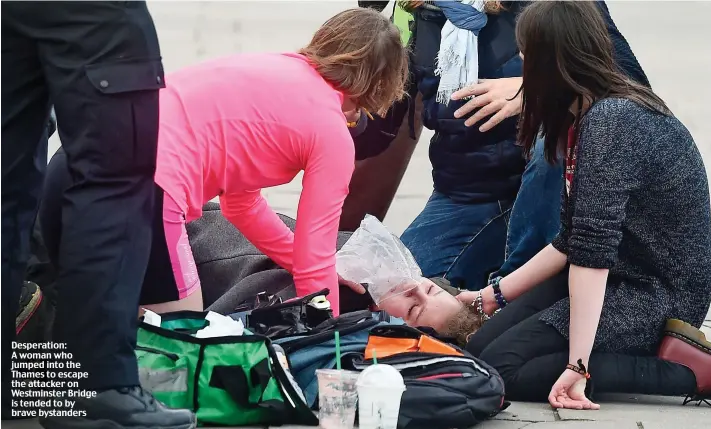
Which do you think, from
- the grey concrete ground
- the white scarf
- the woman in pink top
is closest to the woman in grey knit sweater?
the woman in pink top

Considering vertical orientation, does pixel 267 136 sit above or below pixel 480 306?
above

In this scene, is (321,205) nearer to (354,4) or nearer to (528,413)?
(528,413)

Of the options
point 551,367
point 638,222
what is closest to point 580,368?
point 551,367

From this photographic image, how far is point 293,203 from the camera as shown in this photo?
622 cm

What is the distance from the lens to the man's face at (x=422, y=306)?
3.42 meters

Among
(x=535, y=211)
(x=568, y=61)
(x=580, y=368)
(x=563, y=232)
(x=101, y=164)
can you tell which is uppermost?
(x=568, y=61)

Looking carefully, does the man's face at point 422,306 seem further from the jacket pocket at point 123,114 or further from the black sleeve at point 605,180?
the jacket pocket at point 123,114

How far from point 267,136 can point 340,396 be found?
91 centimetres

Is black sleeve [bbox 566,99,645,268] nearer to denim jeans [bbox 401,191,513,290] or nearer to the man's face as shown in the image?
the man's face

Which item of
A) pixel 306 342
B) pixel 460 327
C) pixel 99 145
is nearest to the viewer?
pixel 99 145

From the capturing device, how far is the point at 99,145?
2.14 metres

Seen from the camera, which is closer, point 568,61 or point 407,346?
point 407,346

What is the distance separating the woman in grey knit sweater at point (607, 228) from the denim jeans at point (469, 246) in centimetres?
87

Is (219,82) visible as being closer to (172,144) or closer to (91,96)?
(172,144)
